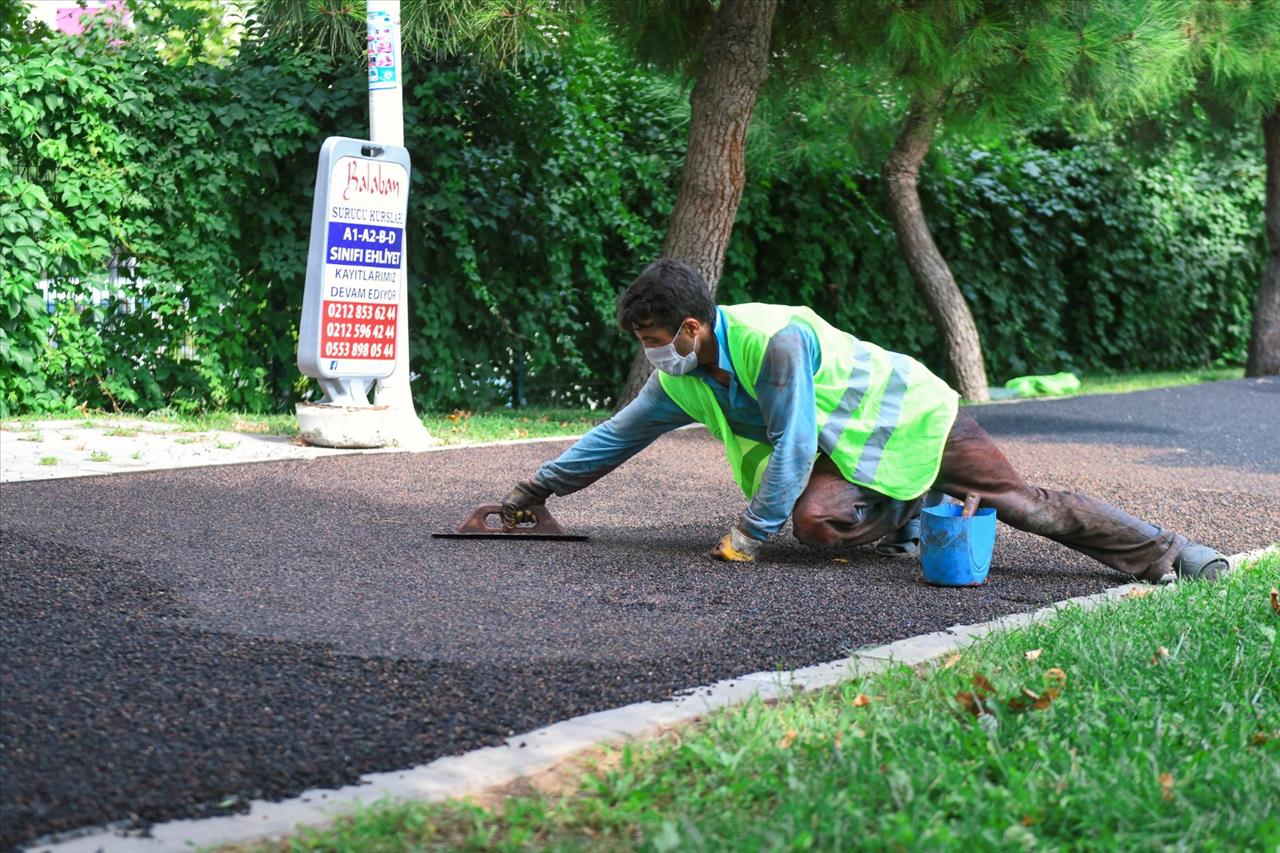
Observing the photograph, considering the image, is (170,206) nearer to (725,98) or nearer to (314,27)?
(314,27)

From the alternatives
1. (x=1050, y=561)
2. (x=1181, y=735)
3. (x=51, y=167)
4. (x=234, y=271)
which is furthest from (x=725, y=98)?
(x=1181, y=735)

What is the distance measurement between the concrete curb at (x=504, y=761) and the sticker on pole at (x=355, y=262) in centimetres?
499

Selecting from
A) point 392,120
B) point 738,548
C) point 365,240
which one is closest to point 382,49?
point 392,120

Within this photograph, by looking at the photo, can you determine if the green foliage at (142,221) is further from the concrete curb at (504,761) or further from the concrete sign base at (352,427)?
the concrete curb at (504,761)

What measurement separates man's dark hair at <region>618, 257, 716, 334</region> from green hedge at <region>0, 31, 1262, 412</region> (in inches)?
206

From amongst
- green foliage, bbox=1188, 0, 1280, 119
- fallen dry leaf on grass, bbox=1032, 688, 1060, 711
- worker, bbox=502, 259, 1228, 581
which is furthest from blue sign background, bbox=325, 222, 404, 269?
green foliage, bbox=1188, 0, 1280, 119

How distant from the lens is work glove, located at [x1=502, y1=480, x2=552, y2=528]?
5148mm

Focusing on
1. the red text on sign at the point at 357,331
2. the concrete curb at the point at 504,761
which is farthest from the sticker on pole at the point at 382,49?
the concrete curb at the point at 504,761

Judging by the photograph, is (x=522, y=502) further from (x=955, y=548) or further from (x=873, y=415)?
(x=955, y=548)

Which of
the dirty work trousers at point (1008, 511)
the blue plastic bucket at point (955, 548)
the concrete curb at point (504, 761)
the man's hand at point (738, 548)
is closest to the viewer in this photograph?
the concrete curb at point (504, 761)

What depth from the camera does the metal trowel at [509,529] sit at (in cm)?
519

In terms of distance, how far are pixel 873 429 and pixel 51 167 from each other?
613 centimetres

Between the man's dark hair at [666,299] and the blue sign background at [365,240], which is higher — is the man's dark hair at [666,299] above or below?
below

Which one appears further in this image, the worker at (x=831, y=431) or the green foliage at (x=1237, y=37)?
the green foliage at (x=1237, y=37)
